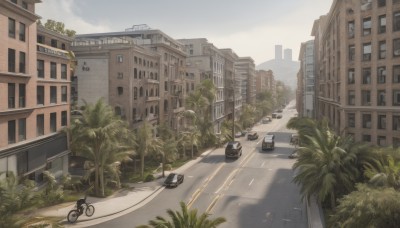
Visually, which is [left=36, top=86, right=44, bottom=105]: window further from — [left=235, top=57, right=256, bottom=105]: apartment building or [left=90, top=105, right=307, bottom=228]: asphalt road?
[left=235, top=57, right=256, bottom=105]: apartment building

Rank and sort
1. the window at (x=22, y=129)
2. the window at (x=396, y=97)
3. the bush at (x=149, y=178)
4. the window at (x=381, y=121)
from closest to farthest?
the window at (x=22, y=129)
the bush at (x=149, y=178)
the window at (x=396, y=97)
the window at (x=381, y=121)

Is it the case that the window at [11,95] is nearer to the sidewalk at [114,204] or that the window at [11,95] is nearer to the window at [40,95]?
the window at [40,95]

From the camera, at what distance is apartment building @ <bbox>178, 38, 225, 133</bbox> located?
83.1 m

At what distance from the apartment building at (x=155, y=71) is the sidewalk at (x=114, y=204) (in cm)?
1639

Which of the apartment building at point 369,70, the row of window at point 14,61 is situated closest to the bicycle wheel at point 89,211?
the row of window at point 14,61

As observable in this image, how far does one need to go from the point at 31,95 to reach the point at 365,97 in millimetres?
41330

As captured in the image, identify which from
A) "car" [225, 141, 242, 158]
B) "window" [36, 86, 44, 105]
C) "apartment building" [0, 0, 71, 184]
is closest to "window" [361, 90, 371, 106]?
"car" [225, 141, 242, 158]

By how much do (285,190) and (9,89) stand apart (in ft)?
95.3

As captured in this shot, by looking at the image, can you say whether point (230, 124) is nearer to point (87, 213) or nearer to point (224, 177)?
point (224, 177)

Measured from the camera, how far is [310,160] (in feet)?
91.2

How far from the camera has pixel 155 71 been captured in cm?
5956

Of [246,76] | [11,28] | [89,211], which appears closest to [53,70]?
[11,28]

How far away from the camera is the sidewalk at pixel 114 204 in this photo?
89.0ft

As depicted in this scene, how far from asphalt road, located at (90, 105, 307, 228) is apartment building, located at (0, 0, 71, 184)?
11.6 metres
